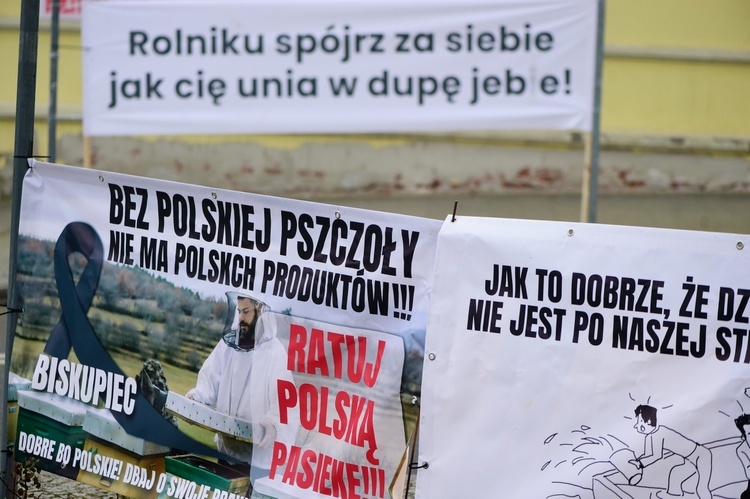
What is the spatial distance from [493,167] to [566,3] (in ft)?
11.4

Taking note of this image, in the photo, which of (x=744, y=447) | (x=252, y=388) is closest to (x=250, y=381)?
(x=252, y=388)

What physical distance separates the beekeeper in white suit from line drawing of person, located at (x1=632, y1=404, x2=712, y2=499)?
123 centimetres

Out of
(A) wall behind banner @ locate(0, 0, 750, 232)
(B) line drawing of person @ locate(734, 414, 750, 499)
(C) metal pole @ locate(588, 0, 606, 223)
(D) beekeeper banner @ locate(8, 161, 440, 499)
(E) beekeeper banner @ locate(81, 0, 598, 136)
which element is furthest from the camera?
(A) wall behind banner @ locate(0, 0, 750, 232)

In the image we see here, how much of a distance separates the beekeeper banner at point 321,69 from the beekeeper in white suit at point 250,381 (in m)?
3.70

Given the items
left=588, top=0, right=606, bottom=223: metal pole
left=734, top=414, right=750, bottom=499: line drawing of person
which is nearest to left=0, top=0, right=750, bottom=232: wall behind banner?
left=588, top=0, right=606, bottom=223: metal pole

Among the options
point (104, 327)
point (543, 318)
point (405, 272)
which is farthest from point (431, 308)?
point (104, 327)

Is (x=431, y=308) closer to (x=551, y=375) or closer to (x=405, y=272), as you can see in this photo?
(x=405, y=272)

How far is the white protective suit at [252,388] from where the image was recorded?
3625 mm

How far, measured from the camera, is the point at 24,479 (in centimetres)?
397

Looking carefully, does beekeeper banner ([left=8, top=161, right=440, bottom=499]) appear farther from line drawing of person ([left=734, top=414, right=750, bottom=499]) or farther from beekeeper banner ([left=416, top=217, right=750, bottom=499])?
line drawing of person ([left=734, top=414, right=750, bottom=499])

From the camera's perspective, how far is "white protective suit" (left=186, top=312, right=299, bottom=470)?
11.9 ft

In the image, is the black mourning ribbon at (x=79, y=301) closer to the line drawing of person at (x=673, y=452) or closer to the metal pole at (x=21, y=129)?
the metal pole at (x=21, y=129)

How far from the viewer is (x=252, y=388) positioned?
3.66 metres

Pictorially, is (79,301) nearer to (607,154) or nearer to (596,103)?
(596,103)
